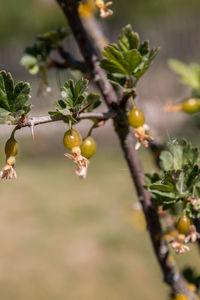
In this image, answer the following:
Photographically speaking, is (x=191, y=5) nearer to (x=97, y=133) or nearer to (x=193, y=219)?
(x=97, y=133)

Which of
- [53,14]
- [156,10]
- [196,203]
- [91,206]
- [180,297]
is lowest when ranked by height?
[180,297]

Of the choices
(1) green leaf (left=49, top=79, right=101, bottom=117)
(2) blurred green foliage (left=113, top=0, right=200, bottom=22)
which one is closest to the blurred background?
(2) blurred green foliage (left=113, top=0, right=200, bottom=22)

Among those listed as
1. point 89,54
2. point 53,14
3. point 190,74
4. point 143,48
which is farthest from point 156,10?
point 143,48

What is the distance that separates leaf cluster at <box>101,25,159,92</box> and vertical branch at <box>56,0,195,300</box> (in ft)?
0.29

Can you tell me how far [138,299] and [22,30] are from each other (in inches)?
202

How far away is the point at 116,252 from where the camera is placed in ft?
8.96

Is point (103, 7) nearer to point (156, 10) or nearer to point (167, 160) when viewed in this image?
point (167, 160)

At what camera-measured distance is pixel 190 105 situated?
0.77m

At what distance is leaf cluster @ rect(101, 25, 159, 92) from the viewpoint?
48cm

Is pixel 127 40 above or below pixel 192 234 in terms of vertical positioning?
above

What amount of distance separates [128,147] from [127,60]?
0.17 metres

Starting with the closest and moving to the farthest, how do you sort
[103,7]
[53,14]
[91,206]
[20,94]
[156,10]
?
[20,94], [103,7], [91,206], [156,10], [53,14]

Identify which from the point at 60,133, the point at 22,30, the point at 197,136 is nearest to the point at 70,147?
the point at 197,136

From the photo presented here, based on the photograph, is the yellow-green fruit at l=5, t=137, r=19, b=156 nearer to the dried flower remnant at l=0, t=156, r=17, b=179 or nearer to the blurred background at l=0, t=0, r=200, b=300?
the dried flower remnant at l=0, t=156, r=17, b=179
